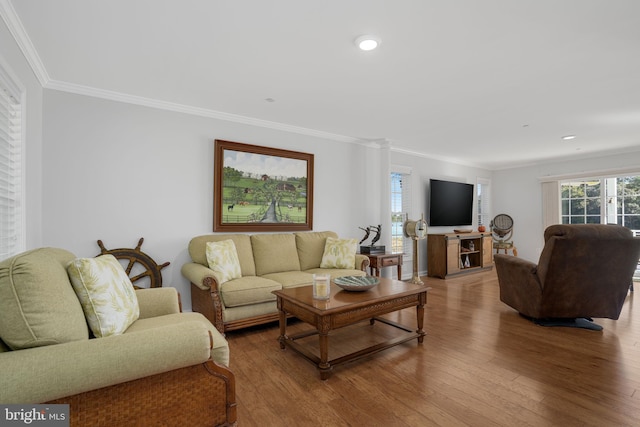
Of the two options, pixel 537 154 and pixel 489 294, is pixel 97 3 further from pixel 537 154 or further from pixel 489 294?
pixel 537 154

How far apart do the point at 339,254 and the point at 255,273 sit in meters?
1.08

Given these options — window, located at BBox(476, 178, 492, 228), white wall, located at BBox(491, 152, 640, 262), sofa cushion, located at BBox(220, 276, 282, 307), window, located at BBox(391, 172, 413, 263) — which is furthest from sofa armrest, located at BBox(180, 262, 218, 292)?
white wall, located at BBox(491, 152, 640, 262)

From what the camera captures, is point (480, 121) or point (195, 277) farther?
point (480, 121)

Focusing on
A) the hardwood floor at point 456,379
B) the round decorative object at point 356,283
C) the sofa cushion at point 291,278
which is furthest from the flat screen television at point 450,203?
the round decorative object at point 356,283

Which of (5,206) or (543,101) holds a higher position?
(543,101)

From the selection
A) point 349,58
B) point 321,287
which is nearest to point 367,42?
point 349,58

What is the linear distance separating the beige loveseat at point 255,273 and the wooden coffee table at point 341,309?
0.48m

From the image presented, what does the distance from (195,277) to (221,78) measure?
190cm

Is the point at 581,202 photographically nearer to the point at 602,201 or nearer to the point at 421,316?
the point at 602,201

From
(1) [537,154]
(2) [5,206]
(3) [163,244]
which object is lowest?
(3) [163,244]

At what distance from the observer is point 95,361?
120 cm

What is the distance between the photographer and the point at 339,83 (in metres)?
2.97

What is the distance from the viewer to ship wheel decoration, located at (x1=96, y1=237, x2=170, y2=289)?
317 cm

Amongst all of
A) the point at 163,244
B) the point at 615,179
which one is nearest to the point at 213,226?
the point at 163,244
